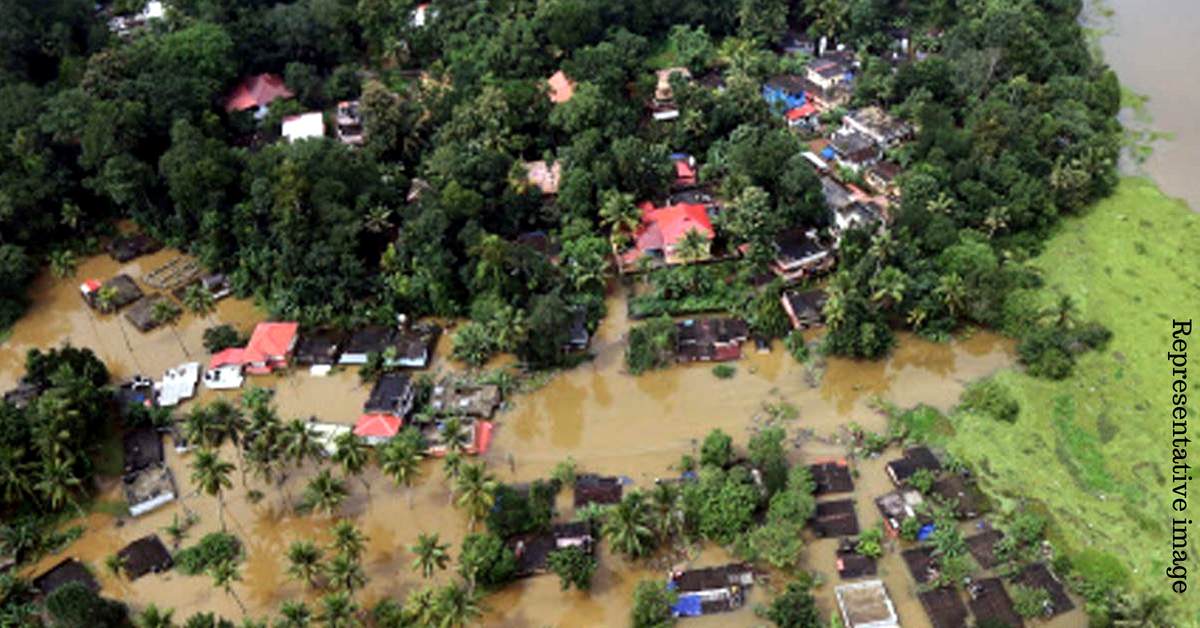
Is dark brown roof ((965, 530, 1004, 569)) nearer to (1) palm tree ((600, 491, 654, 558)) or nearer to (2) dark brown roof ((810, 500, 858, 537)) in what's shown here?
(2) dark brown roof ((810, 500, 858, 537))

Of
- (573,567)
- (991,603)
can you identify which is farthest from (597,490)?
(991,603)

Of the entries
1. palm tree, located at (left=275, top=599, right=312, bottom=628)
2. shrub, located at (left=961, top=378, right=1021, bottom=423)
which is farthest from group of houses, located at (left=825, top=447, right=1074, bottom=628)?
palm tree, located at (left=275, top=599, right=312, bottom=628)

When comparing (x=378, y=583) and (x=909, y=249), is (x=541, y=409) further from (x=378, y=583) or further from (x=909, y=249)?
(x=909, y=249)

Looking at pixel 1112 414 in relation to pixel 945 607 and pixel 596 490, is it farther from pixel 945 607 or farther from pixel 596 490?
pixel 596 490

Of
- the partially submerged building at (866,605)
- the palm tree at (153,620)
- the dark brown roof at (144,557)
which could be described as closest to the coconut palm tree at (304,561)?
the palm tree at (153,620)

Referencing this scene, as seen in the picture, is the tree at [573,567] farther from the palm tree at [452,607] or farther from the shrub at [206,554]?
the shrub at [206,554]
